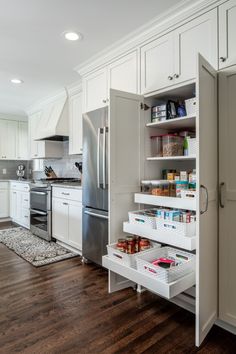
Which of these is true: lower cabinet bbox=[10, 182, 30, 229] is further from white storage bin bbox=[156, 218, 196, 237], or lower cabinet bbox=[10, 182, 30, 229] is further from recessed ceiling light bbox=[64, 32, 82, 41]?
white storage bin bbox=[156, 218, 196, 237]

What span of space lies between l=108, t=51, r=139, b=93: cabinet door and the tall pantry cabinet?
0.27 meters

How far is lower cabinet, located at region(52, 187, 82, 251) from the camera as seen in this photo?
3.27 m

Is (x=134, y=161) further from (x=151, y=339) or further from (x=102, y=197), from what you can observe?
(x=151, y=339)

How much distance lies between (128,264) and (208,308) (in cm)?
64

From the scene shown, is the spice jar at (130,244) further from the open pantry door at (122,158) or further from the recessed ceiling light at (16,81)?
the recessed ceiling light at (16,81)

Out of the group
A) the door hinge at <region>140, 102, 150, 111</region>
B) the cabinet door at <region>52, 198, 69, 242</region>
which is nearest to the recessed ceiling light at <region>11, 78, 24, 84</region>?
the cabinet door at <region>52, 198, 69, 242</region>

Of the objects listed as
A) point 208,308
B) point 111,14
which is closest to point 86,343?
point 208,308

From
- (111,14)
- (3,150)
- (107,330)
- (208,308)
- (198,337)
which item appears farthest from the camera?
(3,150)

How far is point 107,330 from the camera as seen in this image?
5.96 feet

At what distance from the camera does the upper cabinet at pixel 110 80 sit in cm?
253

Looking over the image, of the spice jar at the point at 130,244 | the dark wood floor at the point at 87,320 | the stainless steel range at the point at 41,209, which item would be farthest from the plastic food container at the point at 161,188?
the stainless steel range at the point at 41,209

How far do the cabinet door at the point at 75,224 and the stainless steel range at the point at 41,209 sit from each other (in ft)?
2.07

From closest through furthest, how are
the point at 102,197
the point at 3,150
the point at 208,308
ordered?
the point at 208,308 → the point at 102,197 → the point at 3,150

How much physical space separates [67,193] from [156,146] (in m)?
1.56
